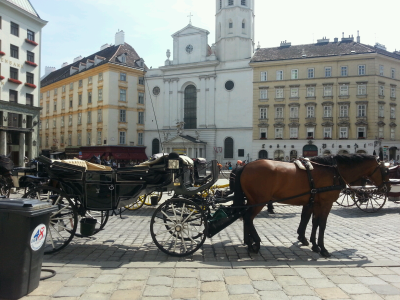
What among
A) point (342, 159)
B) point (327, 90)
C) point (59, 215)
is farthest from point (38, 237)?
point (327, 90)

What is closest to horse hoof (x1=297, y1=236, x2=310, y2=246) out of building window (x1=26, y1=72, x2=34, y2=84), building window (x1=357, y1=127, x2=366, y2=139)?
building window (x1=26, y1=72, x2=34, y2=84)

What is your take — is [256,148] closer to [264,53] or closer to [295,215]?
[264,53]

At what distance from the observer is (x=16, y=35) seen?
30734 mm

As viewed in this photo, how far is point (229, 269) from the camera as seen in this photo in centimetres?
487

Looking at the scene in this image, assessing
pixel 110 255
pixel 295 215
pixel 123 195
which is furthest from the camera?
pixel 295 215

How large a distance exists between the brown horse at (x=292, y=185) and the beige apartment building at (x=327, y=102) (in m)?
36.1

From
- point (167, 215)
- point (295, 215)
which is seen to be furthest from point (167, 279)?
point (295, 215)

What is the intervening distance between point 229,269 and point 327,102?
1583 inches

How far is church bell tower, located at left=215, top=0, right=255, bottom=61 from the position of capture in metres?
45.4

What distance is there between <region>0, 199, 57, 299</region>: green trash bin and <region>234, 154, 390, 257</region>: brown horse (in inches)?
140

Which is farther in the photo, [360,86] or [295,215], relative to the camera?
[360,86]

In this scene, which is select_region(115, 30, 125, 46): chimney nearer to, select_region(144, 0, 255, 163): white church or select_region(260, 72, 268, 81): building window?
select_region(144, 0, 255, 163): white church

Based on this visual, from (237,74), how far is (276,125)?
30.1ft

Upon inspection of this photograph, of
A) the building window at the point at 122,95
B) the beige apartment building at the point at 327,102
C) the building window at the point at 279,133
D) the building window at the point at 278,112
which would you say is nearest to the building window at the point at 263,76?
the beige apartment building at the point at 327,102
